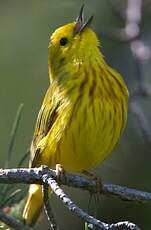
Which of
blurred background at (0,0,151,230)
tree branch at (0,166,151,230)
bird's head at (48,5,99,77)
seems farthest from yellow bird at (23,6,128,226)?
blurred background at (0,0,151,230)

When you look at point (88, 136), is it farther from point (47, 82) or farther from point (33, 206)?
point (47, 82)

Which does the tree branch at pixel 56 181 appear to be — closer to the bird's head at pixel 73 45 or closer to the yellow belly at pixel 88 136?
the yellow belly at pixel 88 136

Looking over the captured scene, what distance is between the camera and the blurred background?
7297 mm

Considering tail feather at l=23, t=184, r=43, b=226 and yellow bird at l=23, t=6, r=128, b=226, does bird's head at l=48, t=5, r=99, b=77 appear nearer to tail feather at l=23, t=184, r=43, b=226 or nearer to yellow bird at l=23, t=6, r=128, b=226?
yellow bird at l=23, t=6, r=128, b=226

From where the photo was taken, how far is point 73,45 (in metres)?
5.60

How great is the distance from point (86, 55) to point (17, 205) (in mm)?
1286

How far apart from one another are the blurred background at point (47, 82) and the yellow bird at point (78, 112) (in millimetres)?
1371

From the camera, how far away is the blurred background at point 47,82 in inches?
287

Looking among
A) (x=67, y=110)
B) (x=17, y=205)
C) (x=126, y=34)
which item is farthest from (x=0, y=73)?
(x=17, y=205)

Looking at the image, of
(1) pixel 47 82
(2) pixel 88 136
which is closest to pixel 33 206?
(2) pixel 88 136

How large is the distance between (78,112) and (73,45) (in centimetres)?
72

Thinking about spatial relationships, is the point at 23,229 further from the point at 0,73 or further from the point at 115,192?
the point at 0,73

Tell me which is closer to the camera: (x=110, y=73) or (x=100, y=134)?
(x=100, y=134)

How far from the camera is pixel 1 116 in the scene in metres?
7.68
